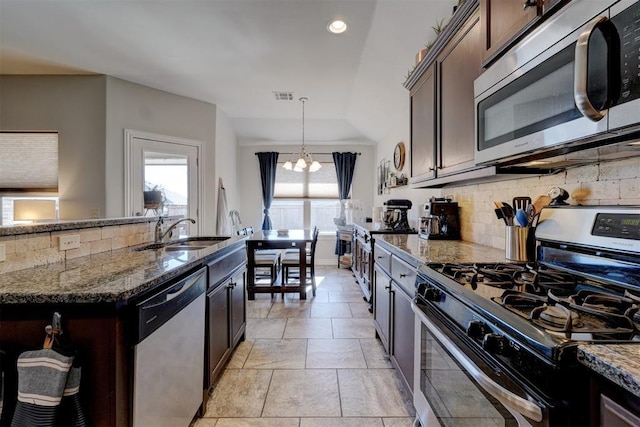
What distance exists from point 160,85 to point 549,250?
15.1 ft

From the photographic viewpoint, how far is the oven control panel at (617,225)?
0.99 metres

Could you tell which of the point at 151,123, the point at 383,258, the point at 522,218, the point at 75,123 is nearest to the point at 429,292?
the point at 522,218

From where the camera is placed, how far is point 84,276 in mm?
1267

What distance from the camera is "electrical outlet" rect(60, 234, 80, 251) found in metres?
1.57

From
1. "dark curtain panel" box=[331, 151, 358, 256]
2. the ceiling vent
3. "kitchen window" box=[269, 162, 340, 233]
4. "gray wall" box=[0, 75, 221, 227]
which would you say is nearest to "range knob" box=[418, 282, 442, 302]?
the ceiling vent

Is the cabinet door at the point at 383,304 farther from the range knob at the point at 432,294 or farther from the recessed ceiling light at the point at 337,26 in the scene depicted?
the recessed ceiling light at the point at 337,26

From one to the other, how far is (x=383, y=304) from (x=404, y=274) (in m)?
0.71

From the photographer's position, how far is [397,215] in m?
3.85

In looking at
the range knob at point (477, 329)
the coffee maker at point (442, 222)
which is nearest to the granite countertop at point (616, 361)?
the range knob at point (477, 329)

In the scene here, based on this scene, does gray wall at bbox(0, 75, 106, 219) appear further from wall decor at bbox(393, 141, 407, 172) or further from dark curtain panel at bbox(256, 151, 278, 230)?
wall decor at bbox(393, 141, 407, 172)

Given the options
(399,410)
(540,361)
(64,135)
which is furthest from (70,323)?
(64,135)

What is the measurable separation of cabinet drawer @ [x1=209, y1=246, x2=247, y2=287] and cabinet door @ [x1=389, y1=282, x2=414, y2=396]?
1201 millimetres

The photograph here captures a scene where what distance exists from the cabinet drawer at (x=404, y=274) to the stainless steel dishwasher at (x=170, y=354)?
3.93 feet

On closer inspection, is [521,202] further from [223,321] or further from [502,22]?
[223,321]
